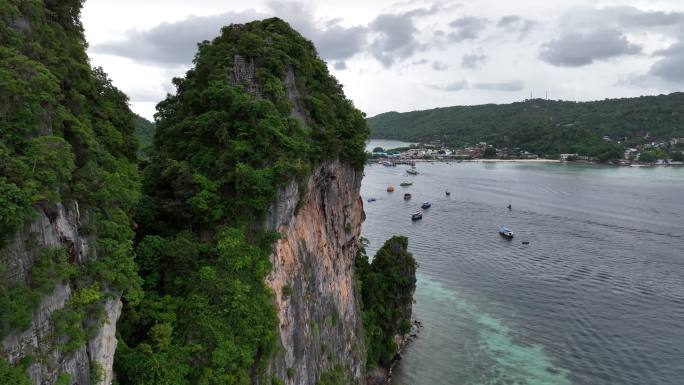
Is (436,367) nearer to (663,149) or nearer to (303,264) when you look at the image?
(303,264)

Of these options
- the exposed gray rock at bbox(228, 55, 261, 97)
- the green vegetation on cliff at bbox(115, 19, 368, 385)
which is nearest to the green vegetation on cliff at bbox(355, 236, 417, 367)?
the green vegetation on cliff at bbox(115, 19, 368, 385)

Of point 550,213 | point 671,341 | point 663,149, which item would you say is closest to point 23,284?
point 671,341

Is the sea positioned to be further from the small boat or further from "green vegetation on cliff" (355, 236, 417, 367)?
"green vegetation on cliff" (355, 236, 417, 367)

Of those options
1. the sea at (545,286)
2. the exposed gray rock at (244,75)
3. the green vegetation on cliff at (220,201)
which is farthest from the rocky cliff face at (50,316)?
the sea at (545,286)

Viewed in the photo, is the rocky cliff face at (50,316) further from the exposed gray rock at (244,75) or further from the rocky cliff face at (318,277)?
the exposed gray rock at (244,75)

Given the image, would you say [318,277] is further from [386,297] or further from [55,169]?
[55,169]
